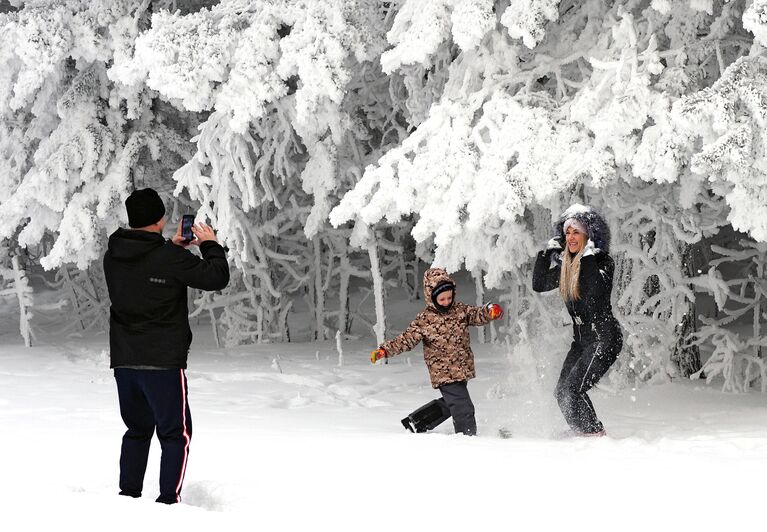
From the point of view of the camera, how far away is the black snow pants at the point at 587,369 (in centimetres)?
659

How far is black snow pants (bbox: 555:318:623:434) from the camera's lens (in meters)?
6.59

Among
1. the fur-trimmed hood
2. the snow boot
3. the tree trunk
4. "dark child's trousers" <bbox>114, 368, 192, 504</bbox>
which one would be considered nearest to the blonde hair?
the fur-trimmed hood

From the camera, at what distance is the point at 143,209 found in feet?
16.4

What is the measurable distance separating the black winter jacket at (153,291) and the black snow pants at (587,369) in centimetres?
273

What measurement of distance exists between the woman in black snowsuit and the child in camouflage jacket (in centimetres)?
63

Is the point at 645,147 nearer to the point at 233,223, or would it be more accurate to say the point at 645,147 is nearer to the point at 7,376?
the point at 233,223

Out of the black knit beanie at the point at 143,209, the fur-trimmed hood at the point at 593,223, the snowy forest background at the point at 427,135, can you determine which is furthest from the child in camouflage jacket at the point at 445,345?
the black knit beanie at the point at 143,209

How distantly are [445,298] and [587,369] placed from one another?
1.09 m

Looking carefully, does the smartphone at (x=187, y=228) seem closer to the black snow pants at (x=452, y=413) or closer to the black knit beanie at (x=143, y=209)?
the black knit beanie at (x=143, y=209)

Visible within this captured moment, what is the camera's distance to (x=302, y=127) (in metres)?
11.4

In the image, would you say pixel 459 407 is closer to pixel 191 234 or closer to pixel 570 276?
pixel 570 276

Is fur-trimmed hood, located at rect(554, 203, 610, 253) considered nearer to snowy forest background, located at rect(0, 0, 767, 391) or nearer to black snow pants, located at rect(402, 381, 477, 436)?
snowy forest background, located at rect(0, 0, 767, 391)

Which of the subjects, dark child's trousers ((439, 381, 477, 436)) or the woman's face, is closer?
the woman's face

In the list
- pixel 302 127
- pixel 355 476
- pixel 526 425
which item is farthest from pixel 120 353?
pixel 302 127
